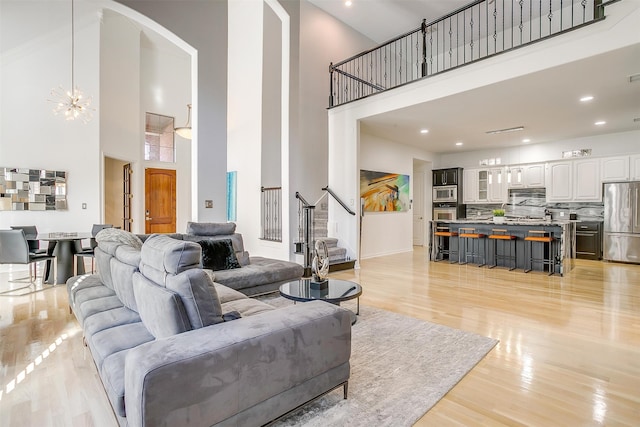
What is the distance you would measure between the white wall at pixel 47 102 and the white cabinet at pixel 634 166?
1124 centimetres

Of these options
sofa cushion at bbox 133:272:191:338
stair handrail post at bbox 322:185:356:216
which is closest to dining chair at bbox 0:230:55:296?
sofa cushion at bbox 133:272:191:338

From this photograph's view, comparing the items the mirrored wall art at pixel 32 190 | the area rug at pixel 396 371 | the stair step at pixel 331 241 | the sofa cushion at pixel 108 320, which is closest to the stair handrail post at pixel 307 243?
the stair step at pixel 331 241

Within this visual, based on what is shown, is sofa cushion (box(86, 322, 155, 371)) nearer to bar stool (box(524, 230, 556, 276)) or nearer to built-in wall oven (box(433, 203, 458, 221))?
bar stool (box(524, 230, 556, 276))

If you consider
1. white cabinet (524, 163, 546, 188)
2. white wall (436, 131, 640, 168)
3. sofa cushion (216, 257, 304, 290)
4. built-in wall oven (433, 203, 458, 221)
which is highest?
white wall (436, 131, 640, 168)

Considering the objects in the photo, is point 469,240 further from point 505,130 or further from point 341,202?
Answer: point 341,202

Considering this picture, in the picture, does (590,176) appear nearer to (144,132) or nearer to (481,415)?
(481,415)

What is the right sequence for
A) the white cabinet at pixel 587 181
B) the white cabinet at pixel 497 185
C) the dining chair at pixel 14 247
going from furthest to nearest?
1. the white cabinet at pixel 497 185
2. the white cabinet at pixel 587 181
3. the dining chair at pixel 14 247

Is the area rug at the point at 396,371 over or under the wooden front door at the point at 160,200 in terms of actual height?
under

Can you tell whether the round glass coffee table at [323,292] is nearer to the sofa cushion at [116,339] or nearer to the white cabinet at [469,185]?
the sofa cushion at [116,339]

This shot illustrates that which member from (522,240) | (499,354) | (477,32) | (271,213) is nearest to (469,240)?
(522,240)

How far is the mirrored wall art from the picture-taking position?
5.78 metres

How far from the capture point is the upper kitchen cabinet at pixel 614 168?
22.9 ft

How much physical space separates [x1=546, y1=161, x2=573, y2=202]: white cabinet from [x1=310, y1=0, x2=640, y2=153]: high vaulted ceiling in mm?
665

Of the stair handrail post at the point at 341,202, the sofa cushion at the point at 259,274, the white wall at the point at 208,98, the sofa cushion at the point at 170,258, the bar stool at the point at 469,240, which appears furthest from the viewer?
the bar stool at the point at 469,240
